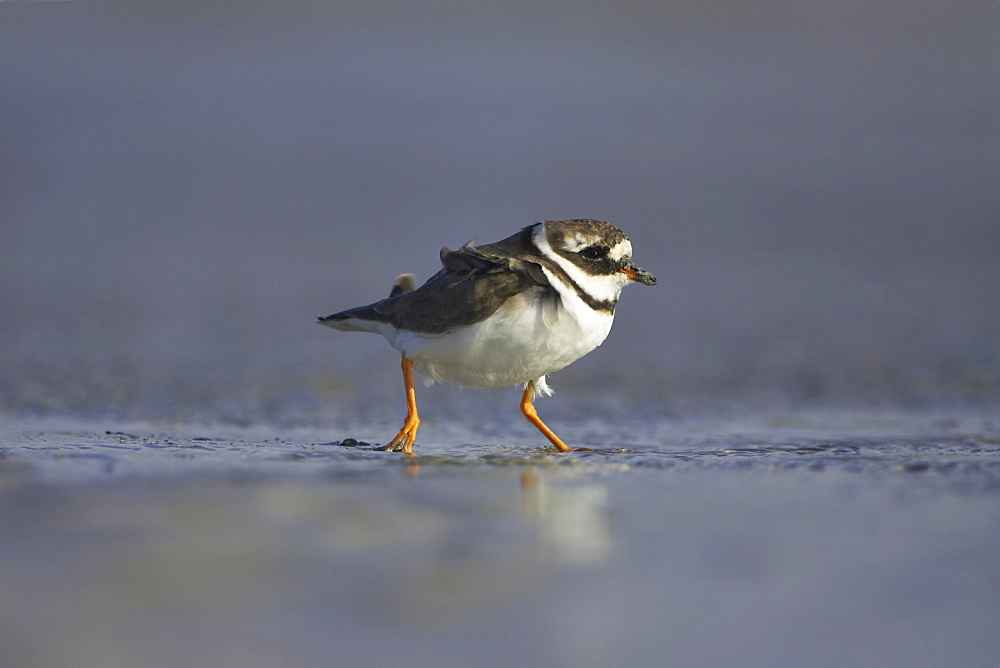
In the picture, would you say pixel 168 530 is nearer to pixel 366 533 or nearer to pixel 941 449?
pixel 366 533

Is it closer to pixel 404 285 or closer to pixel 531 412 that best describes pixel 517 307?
pixel 531 412

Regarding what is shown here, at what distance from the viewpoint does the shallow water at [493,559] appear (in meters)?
3.03

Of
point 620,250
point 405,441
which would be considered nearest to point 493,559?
point 405,441

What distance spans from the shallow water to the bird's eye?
1.22 meters

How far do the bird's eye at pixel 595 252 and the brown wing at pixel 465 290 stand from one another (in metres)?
0.37

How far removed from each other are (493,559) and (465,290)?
2.40 meters

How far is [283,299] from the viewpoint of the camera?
39.9ft

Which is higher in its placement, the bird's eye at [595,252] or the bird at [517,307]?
the bird's eye at [595,252]

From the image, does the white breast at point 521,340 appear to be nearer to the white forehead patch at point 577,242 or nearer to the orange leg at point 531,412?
the white forehead patch at point 577,242

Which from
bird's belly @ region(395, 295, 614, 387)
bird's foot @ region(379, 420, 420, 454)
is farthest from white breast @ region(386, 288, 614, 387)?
bird's foot @ region(379, 420, 420, 454)

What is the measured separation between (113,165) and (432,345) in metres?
15.0

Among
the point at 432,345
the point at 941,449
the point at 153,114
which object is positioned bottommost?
the point at 941,449

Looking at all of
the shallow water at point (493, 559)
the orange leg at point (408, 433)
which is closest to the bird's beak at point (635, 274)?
the shallow water at point (493, 559)

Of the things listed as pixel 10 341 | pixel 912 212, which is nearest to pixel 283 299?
pixel 10 341
